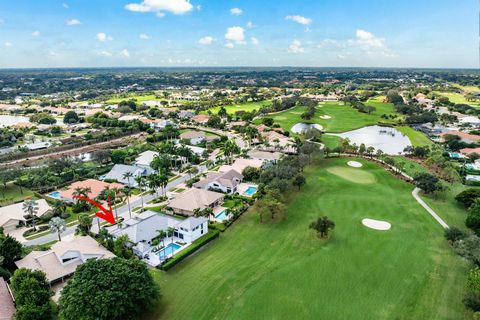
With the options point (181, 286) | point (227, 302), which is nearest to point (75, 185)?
point (181, 286)

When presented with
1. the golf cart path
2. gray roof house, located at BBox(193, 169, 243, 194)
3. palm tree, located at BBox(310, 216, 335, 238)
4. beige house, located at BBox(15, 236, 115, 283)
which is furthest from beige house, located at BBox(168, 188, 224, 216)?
the golf cart path

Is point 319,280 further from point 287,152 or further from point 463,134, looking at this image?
point 463,134

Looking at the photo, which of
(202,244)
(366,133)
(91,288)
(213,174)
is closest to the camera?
(91,288)

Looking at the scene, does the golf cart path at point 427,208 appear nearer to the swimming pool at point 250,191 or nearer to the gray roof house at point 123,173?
the swimming pool at point 250,191

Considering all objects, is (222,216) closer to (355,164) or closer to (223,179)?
(223,179)

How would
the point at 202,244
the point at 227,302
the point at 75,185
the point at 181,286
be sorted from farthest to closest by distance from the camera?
→ the point at 75,185 → the point at 202,244 → the point at 181,286 → the point at 227,302

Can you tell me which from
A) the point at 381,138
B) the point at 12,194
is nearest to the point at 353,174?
the point at 381,138
